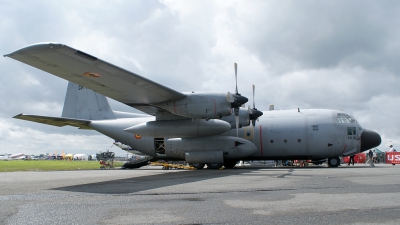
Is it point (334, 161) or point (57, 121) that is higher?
point (57, 121)

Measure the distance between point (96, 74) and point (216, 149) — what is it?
9798 mm

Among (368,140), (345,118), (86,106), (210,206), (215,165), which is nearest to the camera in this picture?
(210,206)

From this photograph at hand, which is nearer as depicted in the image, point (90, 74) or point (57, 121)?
point (90, 74)

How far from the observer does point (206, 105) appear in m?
17.8

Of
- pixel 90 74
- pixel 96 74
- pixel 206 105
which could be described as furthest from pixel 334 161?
pixel 90 74

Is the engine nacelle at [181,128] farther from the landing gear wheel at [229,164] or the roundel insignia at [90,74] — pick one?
the roundel insignia at [90,74]

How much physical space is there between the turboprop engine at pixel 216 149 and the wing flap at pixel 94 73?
16.5 feet

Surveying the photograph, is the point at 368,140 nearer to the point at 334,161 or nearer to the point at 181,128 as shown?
the point at 334,161

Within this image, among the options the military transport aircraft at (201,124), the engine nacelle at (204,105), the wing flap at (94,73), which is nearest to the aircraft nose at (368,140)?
the military transport aircraft at (201,124)

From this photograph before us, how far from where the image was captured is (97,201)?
25.3 feet

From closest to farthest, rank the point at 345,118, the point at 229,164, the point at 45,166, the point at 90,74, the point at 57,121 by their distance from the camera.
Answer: the point at 90,74 < the point at 345,118 < the point at 57,121 < the point at 229,164 < the point at 45,166

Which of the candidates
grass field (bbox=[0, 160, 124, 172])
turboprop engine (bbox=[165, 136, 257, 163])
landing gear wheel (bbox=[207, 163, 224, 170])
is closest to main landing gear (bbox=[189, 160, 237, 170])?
landing gear wheel (bbox=[207, 163, 224, 170])

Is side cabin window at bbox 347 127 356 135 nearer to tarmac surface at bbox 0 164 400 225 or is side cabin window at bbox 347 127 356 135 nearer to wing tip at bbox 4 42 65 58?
tarmac surface at bbox 0 164 400 225

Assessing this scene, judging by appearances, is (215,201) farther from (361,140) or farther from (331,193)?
(361,140)
